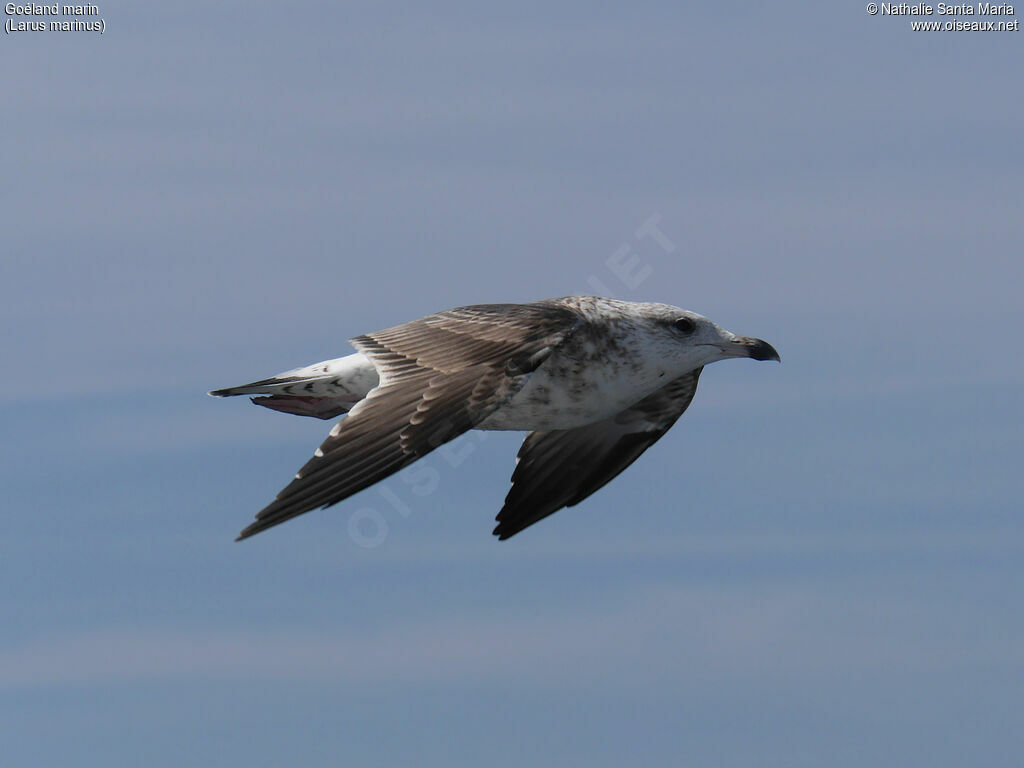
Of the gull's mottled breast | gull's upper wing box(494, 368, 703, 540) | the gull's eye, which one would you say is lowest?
gull's upper wing box(494, 368, 703, 540)

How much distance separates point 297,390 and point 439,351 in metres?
2.33

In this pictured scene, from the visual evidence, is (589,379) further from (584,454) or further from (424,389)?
(424,389)

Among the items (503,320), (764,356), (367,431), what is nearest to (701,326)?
(764,356)

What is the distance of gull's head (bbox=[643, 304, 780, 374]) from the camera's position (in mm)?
14828

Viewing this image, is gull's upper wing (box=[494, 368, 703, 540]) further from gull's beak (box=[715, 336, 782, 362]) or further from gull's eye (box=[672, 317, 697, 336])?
gull's eye (box=[672, 317, 697, 336])

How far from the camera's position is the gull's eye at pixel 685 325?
15.0m

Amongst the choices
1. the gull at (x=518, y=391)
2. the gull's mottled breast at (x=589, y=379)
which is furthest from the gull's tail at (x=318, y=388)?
the gull's mottled breast at (x=589, y=379)

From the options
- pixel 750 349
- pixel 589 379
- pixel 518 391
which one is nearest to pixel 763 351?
pixel 750 349

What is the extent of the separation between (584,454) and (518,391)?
3.72 meters

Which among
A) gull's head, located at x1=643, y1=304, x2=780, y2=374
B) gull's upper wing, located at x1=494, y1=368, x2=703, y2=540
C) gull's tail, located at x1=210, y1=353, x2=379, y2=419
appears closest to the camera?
gull's tail, located at x1=210, y1=353, x2=379, y2=419

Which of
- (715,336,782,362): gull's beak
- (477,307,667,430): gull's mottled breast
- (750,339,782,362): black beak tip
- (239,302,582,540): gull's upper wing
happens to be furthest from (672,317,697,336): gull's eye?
(239,302,582,540): gull's upper wing

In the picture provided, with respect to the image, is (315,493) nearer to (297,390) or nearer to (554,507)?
(297,390)

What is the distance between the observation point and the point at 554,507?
1583 cm

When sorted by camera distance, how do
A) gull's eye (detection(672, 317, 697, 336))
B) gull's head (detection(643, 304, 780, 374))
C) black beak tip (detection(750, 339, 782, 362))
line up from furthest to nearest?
1. black beak tip (detection(750, 339, 782, 362))
2. gull's eye (detection(672, 317, 697, 336))
3. gull's head (detection(643, 304, 780, 374))
